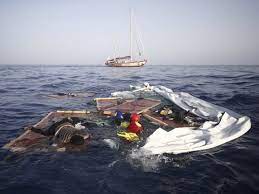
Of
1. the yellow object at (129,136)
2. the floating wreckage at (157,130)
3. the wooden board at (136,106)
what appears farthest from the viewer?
the wooden board at (136,106)

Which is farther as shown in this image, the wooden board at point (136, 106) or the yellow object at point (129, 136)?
the wooden board at point (136, 106)

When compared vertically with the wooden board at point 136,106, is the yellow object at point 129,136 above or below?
below

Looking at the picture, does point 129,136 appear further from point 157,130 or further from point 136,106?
point 136,106

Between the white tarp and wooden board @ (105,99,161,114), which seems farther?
wooden board @ (105,99,161,114)

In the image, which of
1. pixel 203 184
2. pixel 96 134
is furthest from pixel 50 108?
pixel 203 184

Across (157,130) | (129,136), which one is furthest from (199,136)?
(129,136)

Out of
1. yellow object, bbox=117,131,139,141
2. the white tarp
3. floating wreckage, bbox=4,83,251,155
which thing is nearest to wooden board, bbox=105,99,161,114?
floating wreckage, bbox=4,83,251,155

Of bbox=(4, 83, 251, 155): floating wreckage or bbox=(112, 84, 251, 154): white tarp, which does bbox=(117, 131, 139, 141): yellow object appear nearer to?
bbox=(4, 83, 251, 155): floating wreckage

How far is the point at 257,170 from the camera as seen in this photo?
7.00 meters

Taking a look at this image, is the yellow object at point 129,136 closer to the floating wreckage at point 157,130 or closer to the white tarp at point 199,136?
the floating wreckage at point 157,130

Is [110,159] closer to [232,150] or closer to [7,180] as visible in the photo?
[7,180]

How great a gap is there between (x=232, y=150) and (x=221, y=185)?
264 cm

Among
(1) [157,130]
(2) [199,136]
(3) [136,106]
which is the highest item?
(1) [157,130]

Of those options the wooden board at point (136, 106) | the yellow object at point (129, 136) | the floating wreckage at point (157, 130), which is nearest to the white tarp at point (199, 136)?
the floating wreckage at point (157, 130)
